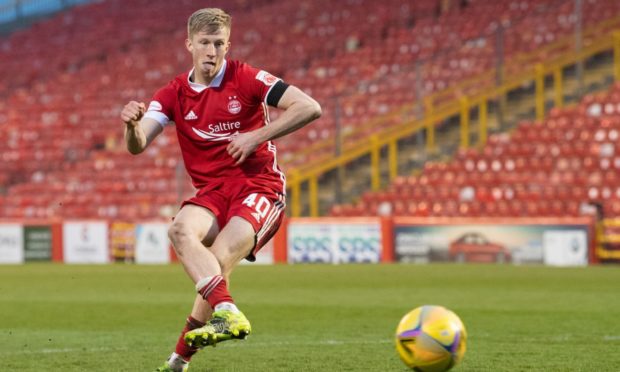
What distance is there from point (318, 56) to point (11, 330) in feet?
69.9

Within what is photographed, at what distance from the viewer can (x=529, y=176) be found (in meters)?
22.7

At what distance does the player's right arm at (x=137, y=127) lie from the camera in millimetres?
6328

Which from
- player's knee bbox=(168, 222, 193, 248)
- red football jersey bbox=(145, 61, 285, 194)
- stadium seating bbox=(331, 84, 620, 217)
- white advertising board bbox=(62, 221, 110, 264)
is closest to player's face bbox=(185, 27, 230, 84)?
red football jersey bbox=(145, 61, 285, 194)

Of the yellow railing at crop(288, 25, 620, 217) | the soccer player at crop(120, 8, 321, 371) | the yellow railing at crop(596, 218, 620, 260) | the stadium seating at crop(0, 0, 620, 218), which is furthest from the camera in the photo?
the stadium seating at crop(0, 0, 620, 218)

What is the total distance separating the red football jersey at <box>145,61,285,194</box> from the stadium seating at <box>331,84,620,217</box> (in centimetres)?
1521

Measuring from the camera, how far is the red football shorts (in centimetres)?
656

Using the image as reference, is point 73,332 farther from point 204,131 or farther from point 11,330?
point 204,131

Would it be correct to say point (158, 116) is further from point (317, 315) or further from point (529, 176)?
point (529, 176)

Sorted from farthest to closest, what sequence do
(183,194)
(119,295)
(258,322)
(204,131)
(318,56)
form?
(318,56), (183,194), (119,295), (258,322), (204,131)

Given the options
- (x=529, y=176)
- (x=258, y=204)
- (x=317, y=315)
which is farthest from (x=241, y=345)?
(x=529, y=176)

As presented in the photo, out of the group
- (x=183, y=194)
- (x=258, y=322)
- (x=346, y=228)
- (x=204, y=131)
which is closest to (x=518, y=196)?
(x=346, y=228)

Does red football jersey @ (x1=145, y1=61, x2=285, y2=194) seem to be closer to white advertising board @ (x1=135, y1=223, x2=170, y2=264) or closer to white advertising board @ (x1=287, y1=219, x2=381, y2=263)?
white advertising board @ (x1=287, y1=219, x2=381, y2=263)

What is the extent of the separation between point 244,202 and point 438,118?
18.4 metres

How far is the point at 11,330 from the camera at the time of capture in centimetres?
1065
